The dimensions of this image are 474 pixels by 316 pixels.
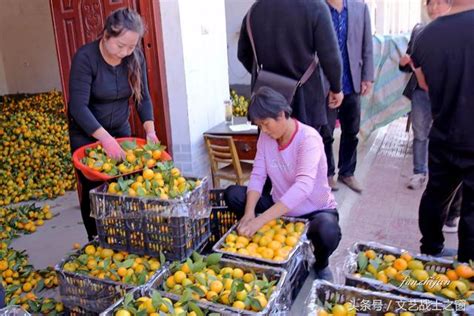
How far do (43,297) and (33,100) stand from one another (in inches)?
207

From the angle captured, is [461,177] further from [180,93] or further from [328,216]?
[180,93]

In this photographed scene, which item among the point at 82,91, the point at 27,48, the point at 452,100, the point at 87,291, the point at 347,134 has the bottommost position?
the point at 87,291

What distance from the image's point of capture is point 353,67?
369 centimetres

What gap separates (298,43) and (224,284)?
1.64 metres

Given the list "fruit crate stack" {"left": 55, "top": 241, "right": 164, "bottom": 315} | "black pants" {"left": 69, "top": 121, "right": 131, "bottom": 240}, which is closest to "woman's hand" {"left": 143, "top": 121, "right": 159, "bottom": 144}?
"black pants" {"left": 69, "top": 121, "right": 131, "bottom": 240}

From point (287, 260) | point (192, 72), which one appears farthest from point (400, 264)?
point (192, 72)

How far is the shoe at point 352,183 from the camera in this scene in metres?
3.93

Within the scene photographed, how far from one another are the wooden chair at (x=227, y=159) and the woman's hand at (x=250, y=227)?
1.24 m

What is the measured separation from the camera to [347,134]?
3.91 meters

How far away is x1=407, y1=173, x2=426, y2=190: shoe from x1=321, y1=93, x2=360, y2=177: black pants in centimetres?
53

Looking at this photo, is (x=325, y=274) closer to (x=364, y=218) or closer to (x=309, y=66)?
(x=364, y=218)

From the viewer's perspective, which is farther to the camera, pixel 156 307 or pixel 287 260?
pixel 287 260

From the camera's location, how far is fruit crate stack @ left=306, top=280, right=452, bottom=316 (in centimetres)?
152

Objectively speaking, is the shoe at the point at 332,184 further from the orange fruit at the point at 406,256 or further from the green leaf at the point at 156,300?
the green leaf at the point at 156,300
